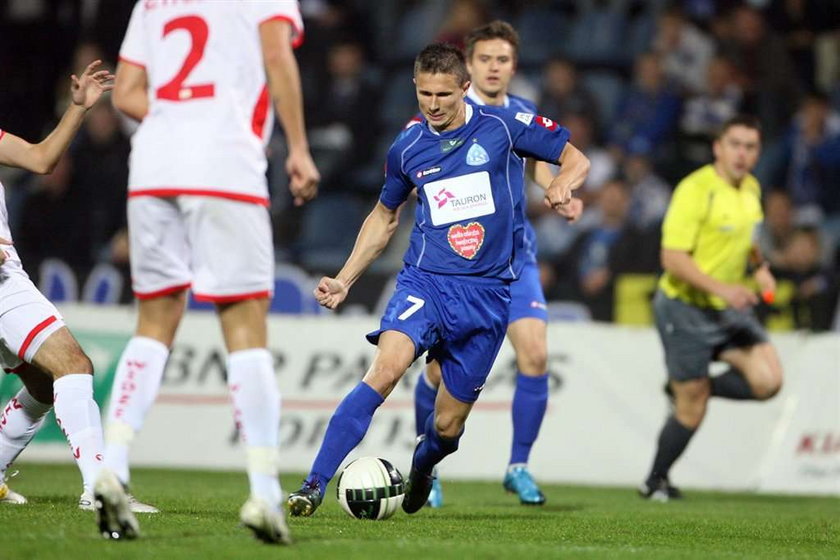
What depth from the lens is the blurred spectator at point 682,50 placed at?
15.3 meters

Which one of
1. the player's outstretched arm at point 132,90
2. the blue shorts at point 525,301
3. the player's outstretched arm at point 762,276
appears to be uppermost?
the player's outstretched arm at point 132,90

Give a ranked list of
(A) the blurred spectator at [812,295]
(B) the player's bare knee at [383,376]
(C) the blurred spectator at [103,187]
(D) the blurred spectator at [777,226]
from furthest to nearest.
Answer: (C) the blurred spectator at [103,187] < (D) the blurred spectator at [777,226] < (A) the blurred spectator at [812,295] < (B) the player's bare knee at [383,376]

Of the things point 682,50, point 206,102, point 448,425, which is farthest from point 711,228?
point 682,50

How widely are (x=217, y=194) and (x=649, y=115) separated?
422 inches

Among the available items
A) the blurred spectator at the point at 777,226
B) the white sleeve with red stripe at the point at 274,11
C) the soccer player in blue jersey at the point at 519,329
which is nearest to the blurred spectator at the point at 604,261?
the blurred spectator at the point at 777,226

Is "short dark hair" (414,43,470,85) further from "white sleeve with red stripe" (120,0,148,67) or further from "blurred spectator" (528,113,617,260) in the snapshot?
"blurred spectator" (528,113,617,260)

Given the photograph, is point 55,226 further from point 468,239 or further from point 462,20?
point 468,239

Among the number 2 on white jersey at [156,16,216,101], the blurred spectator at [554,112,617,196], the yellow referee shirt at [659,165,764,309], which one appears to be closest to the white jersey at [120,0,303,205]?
the number 2 on white jersey at [156,16,216,101]

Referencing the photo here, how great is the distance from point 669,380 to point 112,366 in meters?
4.65

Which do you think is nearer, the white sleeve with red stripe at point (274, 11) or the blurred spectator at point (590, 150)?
the white sleeve with red stripe at point (274, 11)

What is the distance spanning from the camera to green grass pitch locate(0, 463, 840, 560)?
481 centimetres

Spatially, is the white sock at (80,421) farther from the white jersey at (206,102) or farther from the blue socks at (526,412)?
the blue socks at (526,412)

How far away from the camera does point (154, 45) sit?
16.0ft

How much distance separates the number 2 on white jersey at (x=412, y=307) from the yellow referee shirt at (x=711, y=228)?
322 centimetres
